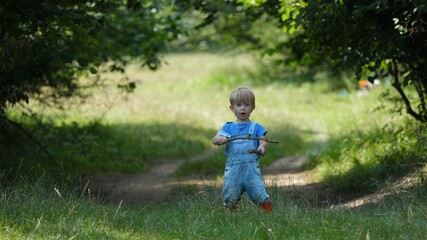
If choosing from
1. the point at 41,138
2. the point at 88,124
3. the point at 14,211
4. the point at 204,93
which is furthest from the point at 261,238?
the point at 204,93

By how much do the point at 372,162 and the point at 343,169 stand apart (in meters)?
0.56

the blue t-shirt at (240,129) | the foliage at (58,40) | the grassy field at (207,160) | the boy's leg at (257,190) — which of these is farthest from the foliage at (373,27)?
the foliage at (58,40)

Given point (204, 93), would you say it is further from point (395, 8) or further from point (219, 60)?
point (395, 8)

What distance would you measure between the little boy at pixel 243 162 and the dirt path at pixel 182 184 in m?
1.07

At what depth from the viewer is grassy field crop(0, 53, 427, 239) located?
5.56m

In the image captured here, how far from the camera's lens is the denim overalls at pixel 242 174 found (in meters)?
6.39

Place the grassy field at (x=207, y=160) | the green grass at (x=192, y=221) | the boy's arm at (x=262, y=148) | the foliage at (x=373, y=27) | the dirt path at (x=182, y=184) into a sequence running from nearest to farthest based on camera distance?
the green grass at (x=192, y=221), the grassy field at (x=207, y=160), the boy's arm at (x=262, y=148), the foliage at (x=373, y=27), the dirt path at (x=182, y=184)

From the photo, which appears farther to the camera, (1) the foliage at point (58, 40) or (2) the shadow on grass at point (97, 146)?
(2) the shadow on grass at point (97, 146)

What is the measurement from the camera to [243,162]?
21.0ft

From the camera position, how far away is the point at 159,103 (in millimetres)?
19062

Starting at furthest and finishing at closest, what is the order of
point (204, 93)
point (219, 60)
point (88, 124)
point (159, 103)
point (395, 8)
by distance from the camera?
point (219, 60), point (204, 93), point (159, 103), point (88, 124), point (395, 8)

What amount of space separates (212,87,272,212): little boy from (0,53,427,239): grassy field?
0.13 meters

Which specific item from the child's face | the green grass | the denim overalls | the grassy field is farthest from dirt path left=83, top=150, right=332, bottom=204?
the green grass

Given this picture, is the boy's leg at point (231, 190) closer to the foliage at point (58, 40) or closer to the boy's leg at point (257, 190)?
the boy's leg at point (257, 190)
